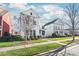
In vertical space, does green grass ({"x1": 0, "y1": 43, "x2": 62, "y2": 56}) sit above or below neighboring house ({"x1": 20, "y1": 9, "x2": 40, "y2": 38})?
below

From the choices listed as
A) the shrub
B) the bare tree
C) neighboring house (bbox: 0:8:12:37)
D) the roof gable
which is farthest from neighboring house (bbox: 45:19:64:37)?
neighboring house (bbox: 0:8:12:37)

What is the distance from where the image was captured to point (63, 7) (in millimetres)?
3930

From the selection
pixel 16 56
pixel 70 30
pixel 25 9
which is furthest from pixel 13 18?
pixel 70 30

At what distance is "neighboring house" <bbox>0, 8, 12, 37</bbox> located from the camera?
3971mm

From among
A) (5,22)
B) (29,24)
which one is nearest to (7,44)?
(5,22)

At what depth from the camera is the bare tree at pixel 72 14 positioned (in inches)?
155

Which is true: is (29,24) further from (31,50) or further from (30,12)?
(31,50)

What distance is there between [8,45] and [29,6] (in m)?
0.69

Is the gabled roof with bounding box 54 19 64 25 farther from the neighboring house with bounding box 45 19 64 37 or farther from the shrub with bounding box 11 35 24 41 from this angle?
the shrub with bounding box 11 35 24 41

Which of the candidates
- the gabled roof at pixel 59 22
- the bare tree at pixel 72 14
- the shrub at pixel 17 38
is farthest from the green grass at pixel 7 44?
the bare tree at pixel 72 14

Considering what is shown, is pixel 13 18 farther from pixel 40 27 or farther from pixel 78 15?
pixel 78 15

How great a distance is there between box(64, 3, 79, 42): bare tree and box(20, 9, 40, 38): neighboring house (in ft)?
1.61

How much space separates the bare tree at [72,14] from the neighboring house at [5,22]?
2.95 feet

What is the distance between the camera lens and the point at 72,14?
13.0ft
